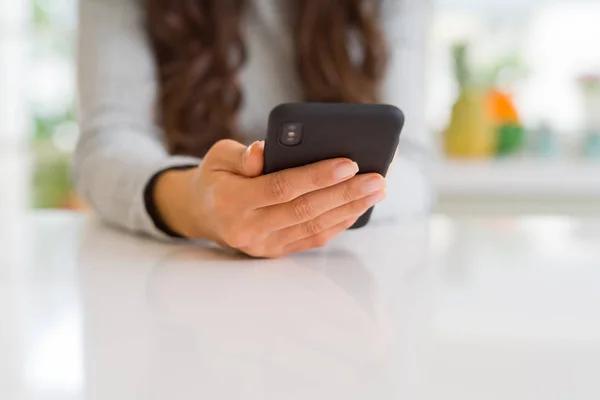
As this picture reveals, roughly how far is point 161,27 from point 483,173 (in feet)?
3.57

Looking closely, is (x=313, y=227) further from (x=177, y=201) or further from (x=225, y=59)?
(x=225, y=59)

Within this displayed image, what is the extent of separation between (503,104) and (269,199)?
1.67 meters

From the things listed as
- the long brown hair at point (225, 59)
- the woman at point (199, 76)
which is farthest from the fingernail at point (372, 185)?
the long brown hair at point (225, 59)

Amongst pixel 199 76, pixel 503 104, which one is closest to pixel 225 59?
pixel 199 76

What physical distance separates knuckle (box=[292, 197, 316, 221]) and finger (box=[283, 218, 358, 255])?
6 cm

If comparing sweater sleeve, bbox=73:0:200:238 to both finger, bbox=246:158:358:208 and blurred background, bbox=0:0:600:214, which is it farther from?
blurred background, bbox=0:0:600:214

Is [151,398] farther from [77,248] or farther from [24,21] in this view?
[24,21]

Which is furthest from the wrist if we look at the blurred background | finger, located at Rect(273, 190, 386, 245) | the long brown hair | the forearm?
the blurred background

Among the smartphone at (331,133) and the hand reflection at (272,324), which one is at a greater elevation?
the smartphone at (331,133)

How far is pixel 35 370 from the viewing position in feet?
1.17

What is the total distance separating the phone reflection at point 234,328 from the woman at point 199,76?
5.2 inches

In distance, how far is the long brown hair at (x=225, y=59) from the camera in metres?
1.08

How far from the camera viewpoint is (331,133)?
0.54m

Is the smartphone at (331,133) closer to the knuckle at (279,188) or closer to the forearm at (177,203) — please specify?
the knuckle at (279,188)
